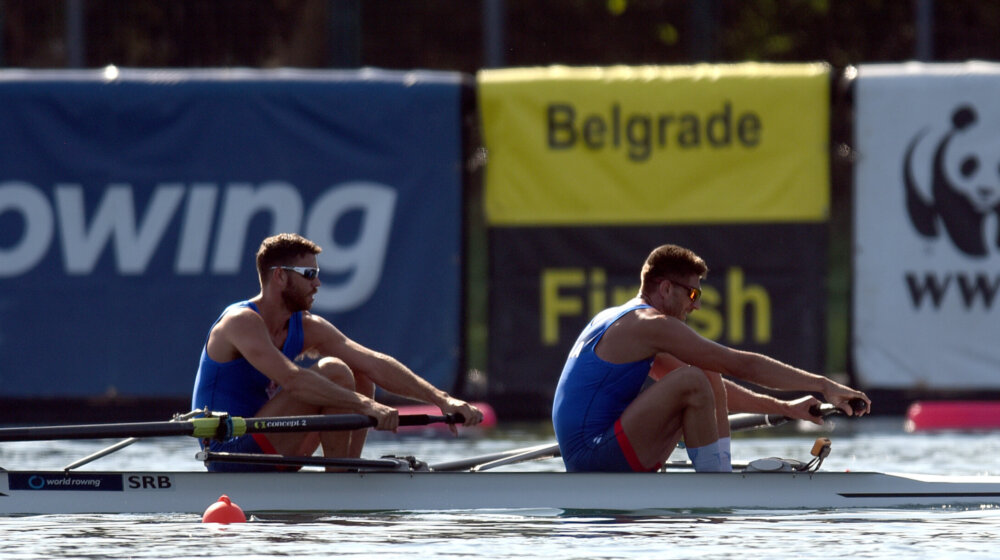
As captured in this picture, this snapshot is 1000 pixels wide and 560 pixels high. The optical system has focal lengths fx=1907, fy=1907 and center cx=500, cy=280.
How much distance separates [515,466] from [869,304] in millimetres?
4168

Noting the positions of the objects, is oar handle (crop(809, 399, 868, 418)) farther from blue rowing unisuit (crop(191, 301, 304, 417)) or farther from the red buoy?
the red buoy

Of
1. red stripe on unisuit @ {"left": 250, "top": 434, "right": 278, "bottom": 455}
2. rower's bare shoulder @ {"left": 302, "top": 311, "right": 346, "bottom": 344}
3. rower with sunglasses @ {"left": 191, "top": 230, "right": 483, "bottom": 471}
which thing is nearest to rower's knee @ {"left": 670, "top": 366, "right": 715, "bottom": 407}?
rower with sunglasses @ {"left": 191, "top": 230, "right": 483, "bottom": 471}

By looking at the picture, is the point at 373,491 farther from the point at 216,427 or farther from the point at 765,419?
the point at 765,419

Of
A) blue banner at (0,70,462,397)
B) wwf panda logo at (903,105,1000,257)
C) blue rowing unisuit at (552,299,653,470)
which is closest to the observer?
blue rowing unisuit at (552,299,653,470)

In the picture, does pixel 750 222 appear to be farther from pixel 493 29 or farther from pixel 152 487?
pixel 152 487

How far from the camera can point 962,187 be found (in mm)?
15172

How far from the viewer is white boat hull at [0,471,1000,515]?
9.29 meters

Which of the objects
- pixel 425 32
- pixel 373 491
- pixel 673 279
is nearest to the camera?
pixel 373 491

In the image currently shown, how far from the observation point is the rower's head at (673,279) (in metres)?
9.56

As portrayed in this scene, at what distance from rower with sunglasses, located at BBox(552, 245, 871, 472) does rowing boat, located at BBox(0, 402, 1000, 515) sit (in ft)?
0.84

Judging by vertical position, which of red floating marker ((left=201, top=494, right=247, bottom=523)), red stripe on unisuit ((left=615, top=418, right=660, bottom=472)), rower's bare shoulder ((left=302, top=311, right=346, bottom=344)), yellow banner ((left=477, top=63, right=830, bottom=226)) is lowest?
red floating marker ((left=201, top=494, right=247, bottom=523))

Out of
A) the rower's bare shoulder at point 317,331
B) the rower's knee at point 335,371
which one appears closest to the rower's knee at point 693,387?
the rower's knee at point 335,371

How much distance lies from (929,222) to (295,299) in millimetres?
7106

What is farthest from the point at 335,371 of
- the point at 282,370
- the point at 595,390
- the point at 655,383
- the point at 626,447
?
the point at 655,383
